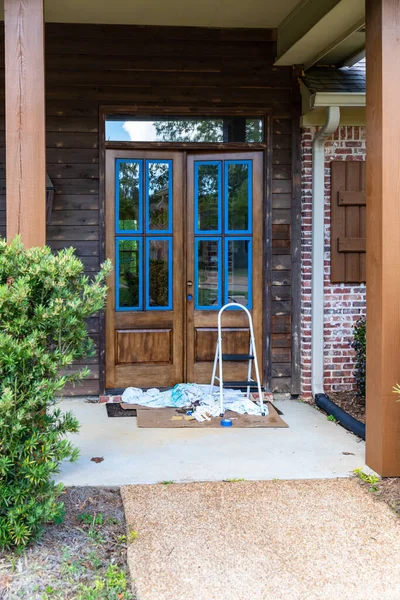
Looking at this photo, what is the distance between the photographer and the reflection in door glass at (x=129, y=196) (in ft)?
18.2

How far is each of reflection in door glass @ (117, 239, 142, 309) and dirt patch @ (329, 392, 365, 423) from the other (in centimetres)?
193

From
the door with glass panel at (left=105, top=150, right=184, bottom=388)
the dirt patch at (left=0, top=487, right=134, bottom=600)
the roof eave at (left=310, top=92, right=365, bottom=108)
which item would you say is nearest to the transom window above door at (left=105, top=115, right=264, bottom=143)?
the door with glass panel at (left=105, top=150, right=184, bottom=388)

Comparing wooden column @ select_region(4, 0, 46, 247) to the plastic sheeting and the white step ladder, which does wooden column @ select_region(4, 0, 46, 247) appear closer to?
the white step ladder

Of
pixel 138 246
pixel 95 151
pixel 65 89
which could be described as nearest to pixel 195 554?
pixel 138 246

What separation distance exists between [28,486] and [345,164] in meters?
4.09

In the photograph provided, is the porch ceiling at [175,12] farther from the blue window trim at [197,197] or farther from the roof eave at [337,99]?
the blue window trim at [197,197]

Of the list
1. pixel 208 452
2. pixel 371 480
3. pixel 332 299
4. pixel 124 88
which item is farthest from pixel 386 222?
pixel 124 88

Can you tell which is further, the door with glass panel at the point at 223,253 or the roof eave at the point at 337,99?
the door with glass panel at the point at 223,253

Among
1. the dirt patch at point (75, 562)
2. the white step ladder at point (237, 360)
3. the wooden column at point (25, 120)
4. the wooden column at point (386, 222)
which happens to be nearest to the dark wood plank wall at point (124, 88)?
the white step ladder at point (237, 360)

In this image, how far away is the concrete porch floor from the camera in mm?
3689

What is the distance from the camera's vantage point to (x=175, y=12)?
5.10 m

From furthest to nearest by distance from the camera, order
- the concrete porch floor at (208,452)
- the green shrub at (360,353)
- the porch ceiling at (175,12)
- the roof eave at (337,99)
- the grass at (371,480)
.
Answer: the green shrub at (360,353) < the roof eave at (337,99) < the porch ceiling at (175,12) < the concrete porch floor at (208,452) < the grass at (371,480)

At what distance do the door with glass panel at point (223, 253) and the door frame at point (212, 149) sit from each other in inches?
2.4

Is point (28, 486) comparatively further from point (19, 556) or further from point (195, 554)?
point (195, 554)
